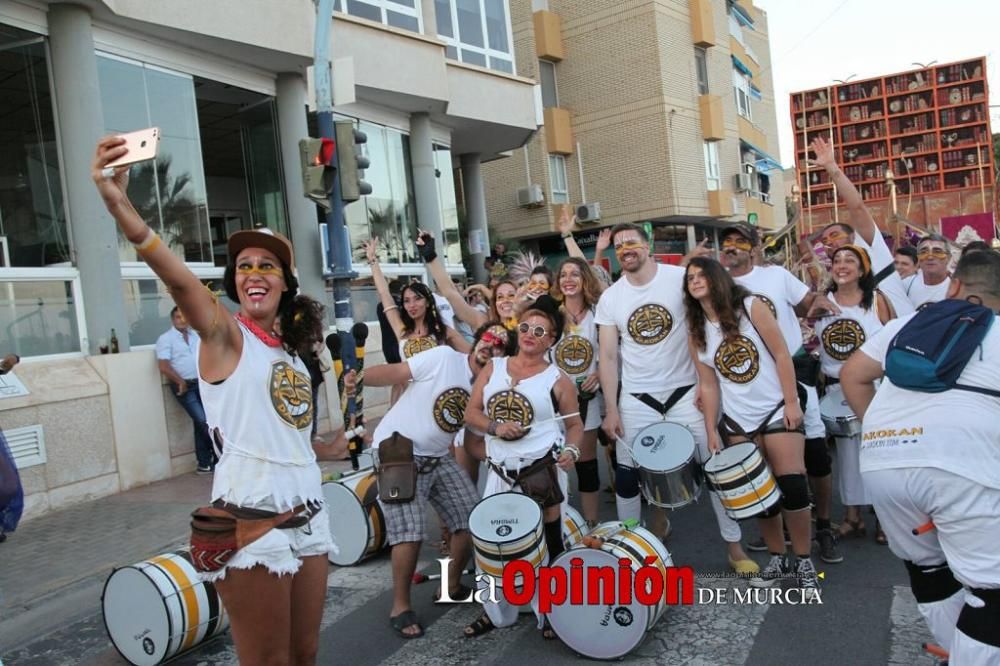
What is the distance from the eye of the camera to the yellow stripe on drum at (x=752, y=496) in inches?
176

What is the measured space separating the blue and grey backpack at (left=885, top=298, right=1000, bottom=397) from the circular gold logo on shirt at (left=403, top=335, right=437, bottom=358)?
10.0ft

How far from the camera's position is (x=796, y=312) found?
5.62 m

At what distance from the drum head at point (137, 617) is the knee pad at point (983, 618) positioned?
3.58 m

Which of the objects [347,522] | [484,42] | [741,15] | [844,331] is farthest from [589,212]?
[347,522]

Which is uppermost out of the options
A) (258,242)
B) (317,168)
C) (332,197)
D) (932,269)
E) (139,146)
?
(317,168)

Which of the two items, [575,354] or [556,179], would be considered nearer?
[575,354]

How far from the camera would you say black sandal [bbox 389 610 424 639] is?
4.44 metres

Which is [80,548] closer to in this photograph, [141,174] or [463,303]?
[463,303]

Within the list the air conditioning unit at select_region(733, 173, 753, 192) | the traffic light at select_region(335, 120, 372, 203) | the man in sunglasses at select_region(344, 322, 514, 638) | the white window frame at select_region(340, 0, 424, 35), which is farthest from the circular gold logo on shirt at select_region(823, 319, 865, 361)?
the air conditioning unit at select_region(733, 173, 753, 192)

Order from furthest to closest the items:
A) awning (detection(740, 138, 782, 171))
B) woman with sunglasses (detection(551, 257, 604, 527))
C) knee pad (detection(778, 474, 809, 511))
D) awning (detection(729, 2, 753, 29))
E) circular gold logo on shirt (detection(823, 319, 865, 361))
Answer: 1. awning (detection(729, 2, 753, 29))
2. awning (detection(740, 138, 782, 171))
3. woman with sunglasses (detection(551, 257, 604, 527))
4. circular gold logo on shirt (detection(823, 319, 865, 361))
5. knee pad (detection(778, 474, 809, 511))

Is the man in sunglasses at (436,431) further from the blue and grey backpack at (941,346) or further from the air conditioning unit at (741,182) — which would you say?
the air conditioning unit at (741,182)

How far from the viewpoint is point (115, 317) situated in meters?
9.08

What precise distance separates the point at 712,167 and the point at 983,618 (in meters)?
27.0

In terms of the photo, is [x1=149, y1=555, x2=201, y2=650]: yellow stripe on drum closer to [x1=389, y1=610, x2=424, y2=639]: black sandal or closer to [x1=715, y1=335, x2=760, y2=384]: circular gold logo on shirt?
[x1=389, y1=610, x2=424, y2=639]: black sandal
